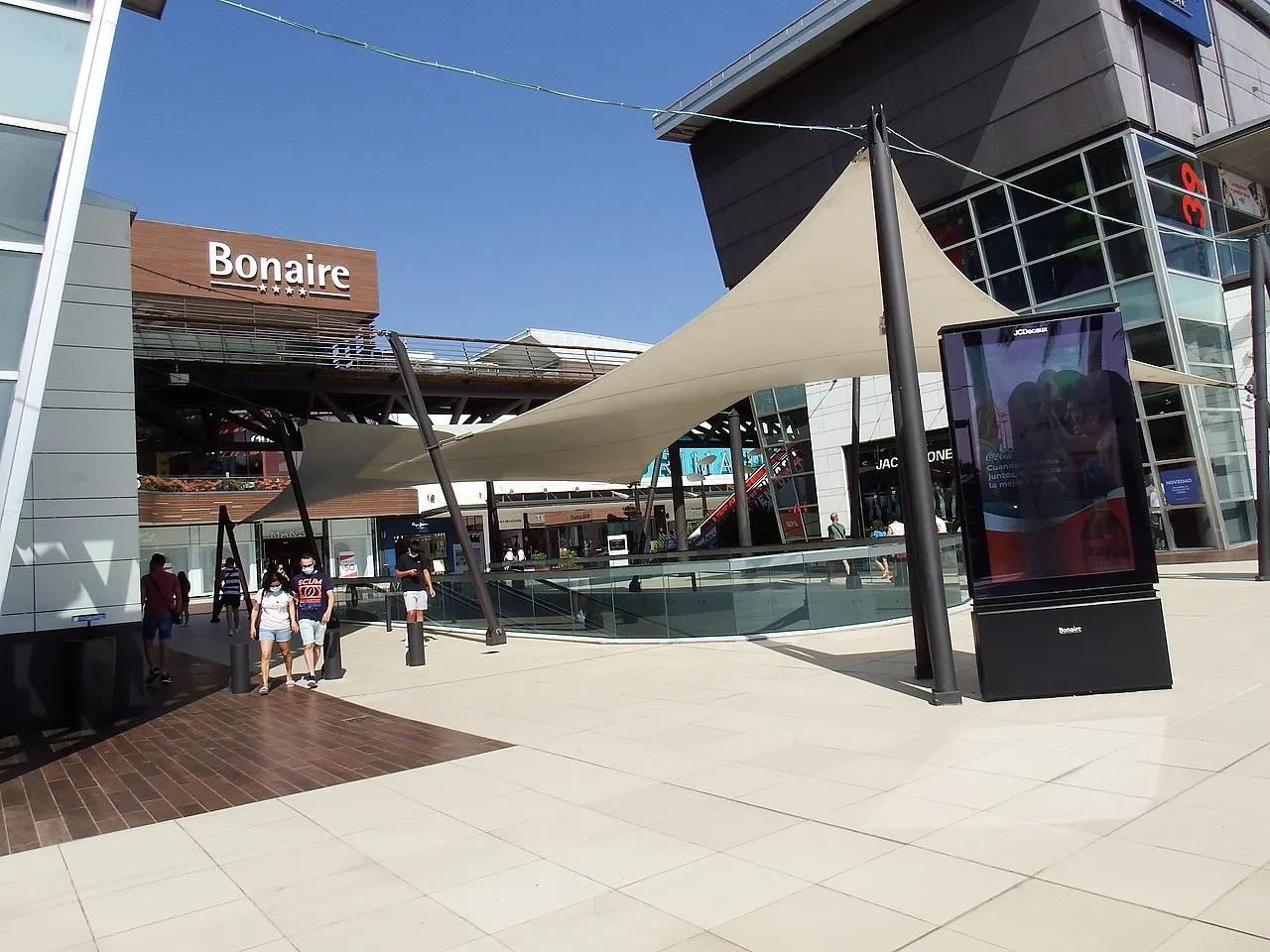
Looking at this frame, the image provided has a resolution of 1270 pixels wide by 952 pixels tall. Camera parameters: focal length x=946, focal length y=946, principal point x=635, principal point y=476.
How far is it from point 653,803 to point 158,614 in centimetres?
950

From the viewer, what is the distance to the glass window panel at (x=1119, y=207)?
2067 cm

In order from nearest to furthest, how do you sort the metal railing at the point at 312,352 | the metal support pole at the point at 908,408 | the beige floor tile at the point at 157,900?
the beige floor tile at the point at 157,900, the metal support pole at the point at 908,408, the metal railing at the point at 312,352

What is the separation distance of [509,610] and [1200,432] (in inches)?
601

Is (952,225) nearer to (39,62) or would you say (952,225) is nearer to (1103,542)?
(1103,542)

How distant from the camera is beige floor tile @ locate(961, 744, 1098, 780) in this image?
5211 mm

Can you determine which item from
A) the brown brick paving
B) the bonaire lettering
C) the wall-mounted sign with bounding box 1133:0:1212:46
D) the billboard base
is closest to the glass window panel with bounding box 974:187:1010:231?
the wall-mounted sign with bounding box 1133:0:1212:46

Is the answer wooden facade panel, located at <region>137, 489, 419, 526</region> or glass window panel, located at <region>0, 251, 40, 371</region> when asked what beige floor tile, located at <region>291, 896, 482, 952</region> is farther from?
wooden facade panel, located at <region>137, 489, 419, 526</region>

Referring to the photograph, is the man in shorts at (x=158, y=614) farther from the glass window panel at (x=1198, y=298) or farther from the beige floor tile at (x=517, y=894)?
the glass window panel at (x=1198, y=298)

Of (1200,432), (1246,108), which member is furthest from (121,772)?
(1246,108)

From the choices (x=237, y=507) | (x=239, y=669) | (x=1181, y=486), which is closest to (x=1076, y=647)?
(x=239, y=669)

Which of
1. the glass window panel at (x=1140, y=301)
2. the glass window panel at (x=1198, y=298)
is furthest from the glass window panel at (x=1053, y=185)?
the glass window panel at (x=1198, y=298)

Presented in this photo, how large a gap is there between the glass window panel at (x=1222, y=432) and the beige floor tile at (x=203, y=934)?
21532 mm

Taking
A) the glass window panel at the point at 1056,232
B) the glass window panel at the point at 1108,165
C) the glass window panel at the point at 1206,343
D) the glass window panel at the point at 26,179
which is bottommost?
the glass window panel at the point at 26,179

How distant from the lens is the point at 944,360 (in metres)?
7.37
